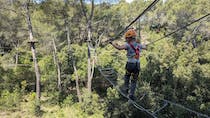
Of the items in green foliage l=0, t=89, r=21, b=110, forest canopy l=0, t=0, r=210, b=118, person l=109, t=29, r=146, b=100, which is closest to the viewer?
person l=109, t=29, r=146, b=100

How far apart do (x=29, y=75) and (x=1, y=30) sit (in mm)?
→ 5524

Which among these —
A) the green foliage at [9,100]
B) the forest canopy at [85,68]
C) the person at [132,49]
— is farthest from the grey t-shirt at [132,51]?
the green foliage at [9,100]

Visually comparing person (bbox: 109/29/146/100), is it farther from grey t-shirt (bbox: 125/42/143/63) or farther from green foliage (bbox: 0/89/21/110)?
green foliage (bbox: 0/89/21/110)

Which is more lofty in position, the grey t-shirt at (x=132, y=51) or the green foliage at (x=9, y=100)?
the grey t-shirt at (x=132, y=51)

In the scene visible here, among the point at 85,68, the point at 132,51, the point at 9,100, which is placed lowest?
the point at 9,100

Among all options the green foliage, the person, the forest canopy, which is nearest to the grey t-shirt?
the person

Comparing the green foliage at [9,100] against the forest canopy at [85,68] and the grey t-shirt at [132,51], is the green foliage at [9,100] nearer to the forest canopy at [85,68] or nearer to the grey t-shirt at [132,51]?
the forest canopy at [85,68]

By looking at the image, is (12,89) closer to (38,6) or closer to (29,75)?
(29,75)

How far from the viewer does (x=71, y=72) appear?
2228 cm

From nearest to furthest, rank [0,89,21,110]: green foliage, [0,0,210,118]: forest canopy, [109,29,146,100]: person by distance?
[109,29,146,100]: person → [0,0,210,118]: forest canopy → [0,89,21,110]: green foliage

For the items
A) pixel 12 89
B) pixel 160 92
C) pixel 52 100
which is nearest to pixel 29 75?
pixel 12 89

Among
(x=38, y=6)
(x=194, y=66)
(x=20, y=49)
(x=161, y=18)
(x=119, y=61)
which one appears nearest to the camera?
(x=38, y=6)

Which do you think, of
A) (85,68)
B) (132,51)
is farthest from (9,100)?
(132,51)

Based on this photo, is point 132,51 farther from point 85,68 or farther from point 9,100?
point 85,68
